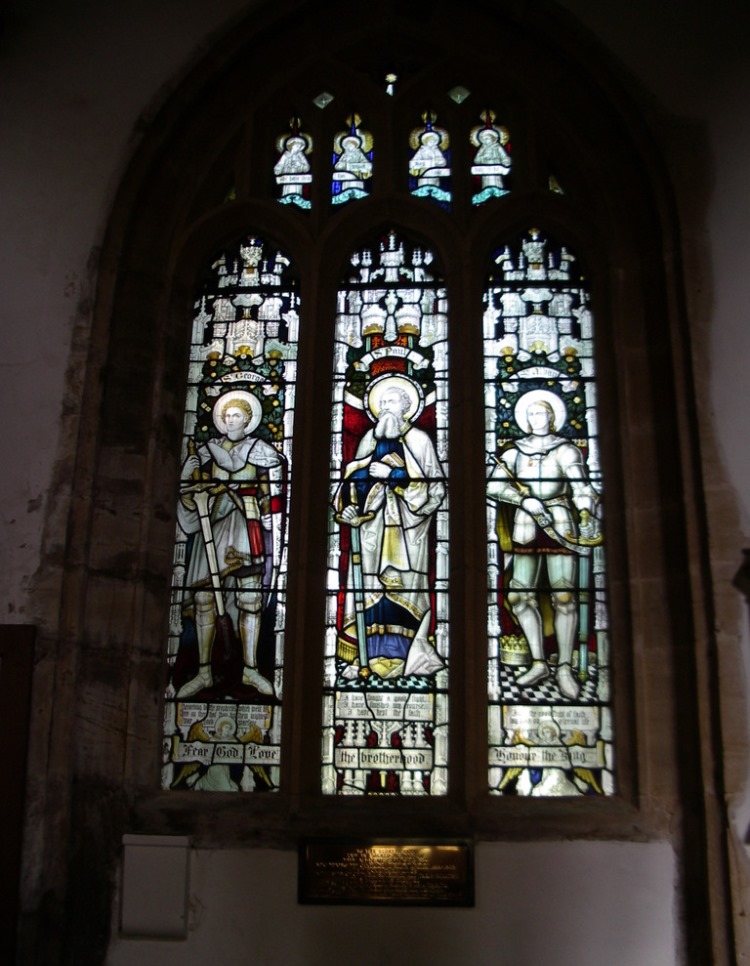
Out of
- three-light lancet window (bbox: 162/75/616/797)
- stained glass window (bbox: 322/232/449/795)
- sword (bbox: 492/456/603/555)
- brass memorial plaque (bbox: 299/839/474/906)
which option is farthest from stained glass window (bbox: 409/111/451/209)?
brass memorial plaque (bbox: 299/839/474/906)

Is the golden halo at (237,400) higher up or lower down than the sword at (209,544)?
higher up

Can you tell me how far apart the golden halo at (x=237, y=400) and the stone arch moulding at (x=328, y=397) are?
0.70 ft

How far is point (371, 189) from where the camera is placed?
17.2 ft

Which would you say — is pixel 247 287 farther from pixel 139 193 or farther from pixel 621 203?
pixel 621 203

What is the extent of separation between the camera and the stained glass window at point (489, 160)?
520 centimetres

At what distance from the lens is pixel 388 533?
466cm

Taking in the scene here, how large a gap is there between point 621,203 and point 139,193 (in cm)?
233

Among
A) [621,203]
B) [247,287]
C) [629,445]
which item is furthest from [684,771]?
[247,287]

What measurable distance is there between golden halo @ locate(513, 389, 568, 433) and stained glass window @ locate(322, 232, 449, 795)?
35 centimetres

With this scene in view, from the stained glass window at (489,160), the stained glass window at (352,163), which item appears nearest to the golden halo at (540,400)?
the stained glass window at (489,160)

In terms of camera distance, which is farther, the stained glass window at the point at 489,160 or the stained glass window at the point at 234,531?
the stained glass window at the point at 489,160

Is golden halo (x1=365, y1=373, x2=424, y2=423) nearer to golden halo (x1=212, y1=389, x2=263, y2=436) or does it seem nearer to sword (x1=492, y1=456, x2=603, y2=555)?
golden halo (x1=212, y1=389, x2=263, y2=436)

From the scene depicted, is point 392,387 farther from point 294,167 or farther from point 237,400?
point 294,167

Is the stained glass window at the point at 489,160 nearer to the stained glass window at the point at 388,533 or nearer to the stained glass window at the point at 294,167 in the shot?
the stained glass window at the point at 388,533
